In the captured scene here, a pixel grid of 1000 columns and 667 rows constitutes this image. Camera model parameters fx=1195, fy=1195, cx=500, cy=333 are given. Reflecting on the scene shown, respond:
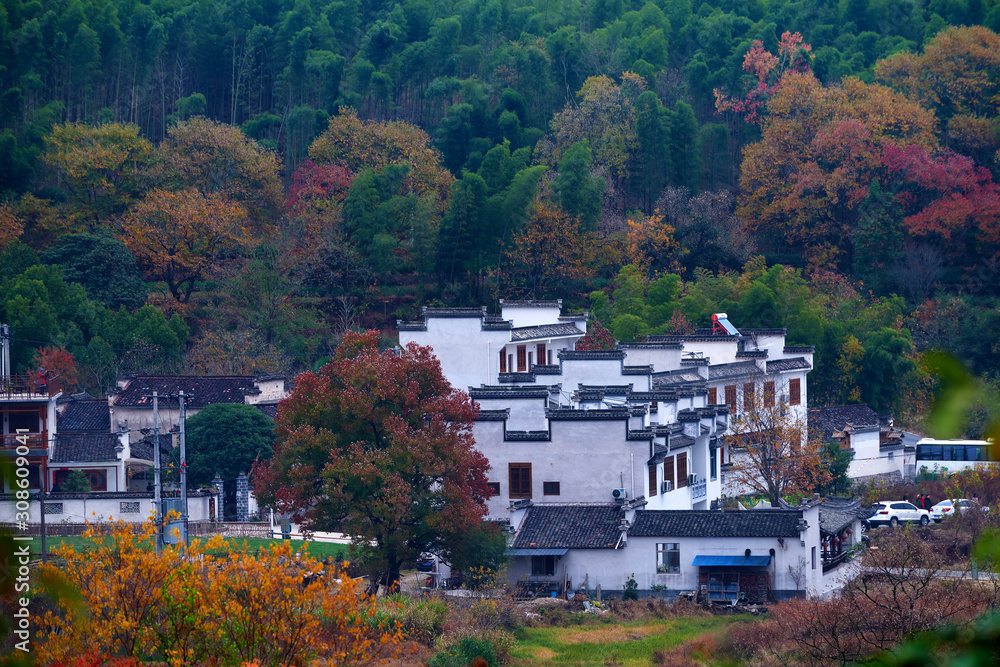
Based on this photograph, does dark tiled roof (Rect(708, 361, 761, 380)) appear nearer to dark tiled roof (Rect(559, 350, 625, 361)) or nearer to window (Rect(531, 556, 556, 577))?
dark tiled roof (Rect(559, 350, 625, 361))

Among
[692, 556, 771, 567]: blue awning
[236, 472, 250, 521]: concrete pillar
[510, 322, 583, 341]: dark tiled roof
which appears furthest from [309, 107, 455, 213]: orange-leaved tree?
[692, 556, 771, 567]: blue awning

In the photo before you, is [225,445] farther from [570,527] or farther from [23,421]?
[570,527]

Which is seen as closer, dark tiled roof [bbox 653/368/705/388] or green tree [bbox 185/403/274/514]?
green tree [bbox 185/403/274/514]

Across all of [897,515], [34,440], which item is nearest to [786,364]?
[897,515]

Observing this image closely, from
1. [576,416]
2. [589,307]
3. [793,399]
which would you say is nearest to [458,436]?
[576,416]

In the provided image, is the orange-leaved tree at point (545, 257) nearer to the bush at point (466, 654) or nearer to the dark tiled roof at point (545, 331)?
the dark tiled roof at point (545, 331)
